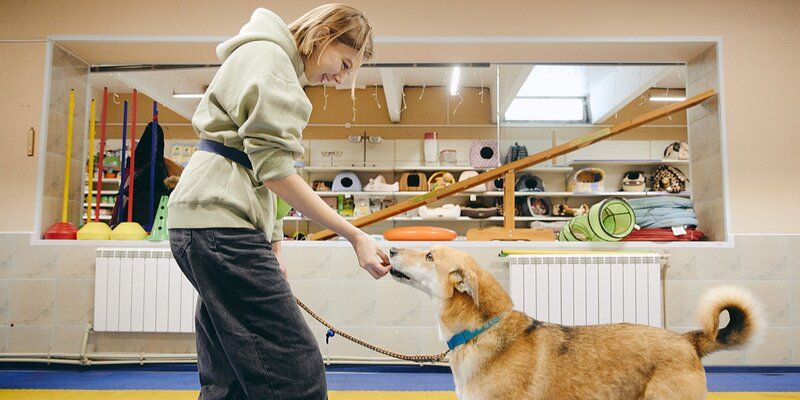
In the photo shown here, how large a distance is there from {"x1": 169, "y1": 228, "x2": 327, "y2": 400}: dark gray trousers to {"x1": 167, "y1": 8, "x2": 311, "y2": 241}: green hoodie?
1.8 inches

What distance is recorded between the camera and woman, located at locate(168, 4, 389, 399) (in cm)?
111

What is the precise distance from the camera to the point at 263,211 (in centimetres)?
125

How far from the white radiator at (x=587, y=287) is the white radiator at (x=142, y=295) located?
246 centimetres

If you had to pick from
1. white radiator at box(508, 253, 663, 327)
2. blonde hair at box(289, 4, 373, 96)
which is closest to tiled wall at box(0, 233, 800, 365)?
white radiator at box(508, 253, 663, 327)

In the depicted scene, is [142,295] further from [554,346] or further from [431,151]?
[431,151]

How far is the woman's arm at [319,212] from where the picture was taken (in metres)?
1.14

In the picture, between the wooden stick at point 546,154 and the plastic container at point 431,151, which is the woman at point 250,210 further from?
the plastic container at point 431,151

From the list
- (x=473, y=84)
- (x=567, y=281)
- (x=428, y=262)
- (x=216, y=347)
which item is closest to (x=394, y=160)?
(x=473, y=84)

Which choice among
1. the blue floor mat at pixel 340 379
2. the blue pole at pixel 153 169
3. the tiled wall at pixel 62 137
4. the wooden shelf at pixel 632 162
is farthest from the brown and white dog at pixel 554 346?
the wooden shelf at pixel 632 162

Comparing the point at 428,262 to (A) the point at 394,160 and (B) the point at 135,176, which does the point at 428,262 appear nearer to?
(B) the point at 135,176

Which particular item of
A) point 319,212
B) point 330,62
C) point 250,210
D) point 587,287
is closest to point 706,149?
point 587,287

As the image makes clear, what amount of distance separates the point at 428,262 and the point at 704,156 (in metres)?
3.36

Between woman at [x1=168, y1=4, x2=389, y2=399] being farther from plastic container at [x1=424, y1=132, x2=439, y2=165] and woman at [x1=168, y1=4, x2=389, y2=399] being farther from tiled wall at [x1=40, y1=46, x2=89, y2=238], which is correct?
plastic container at [x1=424, y1=132, x2=439, y2=165]

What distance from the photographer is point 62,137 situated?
4.38 meters
